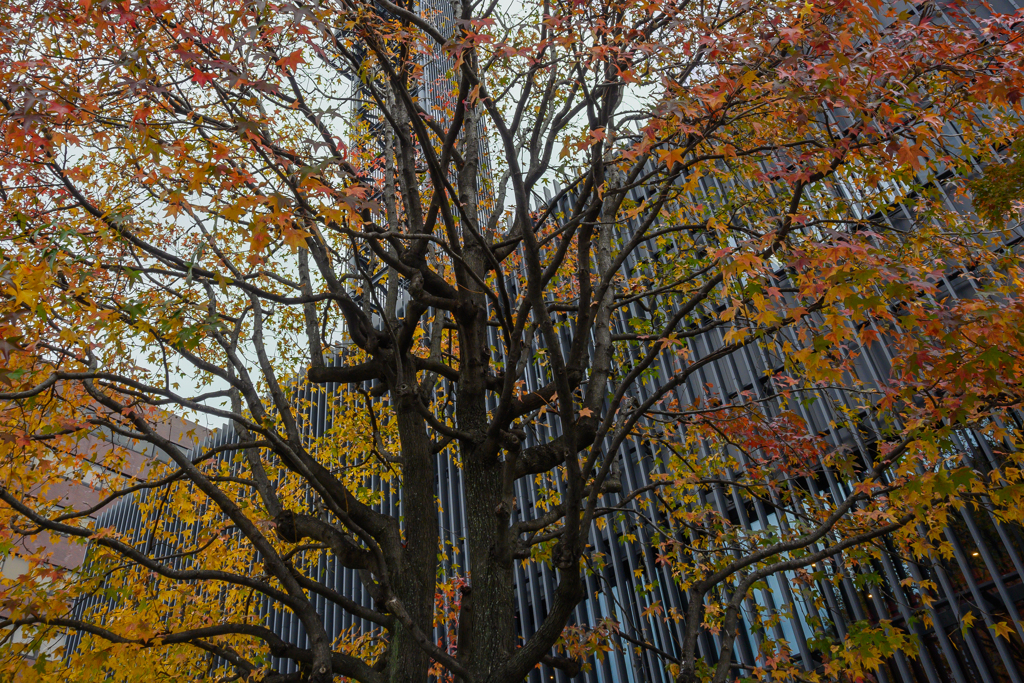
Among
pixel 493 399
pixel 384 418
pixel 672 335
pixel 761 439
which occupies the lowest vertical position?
pixel 761 439

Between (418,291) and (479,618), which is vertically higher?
(418,291)

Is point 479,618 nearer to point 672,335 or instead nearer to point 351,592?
point 672,335

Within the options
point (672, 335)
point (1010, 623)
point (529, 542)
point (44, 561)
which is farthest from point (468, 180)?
point (1010, 623)

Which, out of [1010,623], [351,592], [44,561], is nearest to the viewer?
[1010,623]

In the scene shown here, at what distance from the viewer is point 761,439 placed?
641 centimetres

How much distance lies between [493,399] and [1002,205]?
32.2 ft

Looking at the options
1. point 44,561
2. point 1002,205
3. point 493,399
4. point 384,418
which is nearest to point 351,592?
point 493,399

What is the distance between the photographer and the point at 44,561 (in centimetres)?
780

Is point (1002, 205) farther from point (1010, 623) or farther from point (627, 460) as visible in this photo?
point (627, 460)

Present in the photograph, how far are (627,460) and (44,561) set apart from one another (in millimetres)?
8401

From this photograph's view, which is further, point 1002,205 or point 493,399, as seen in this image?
point 493,399

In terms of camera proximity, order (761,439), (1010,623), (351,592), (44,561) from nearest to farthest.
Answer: (761,439) < (1010,623) < (44,561) < (351,592)

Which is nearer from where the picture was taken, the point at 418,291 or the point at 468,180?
the point at 418,291

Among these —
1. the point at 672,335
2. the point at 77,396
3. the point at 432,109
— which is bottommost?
the point at 672,335
